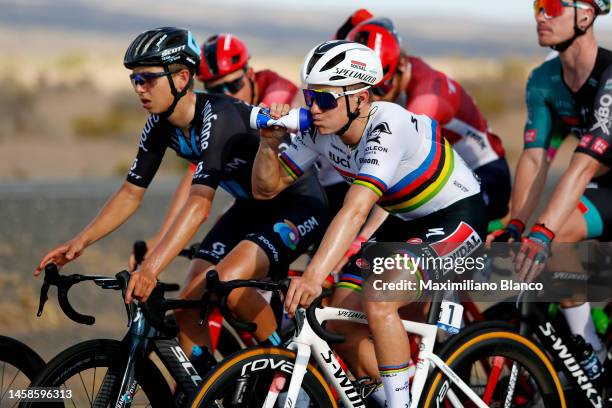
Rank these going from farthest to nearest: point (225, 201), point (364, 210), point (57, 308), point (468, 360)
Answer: point (225, 201) → point (57, 308) → point (468, 360) → point (364, 210)

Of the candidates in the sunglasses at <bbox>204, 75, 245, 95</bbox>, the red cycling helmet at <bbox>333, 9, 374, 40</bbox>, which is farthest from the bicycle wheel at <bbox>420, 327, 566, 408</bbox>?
the red cycling helmet at <bbox>333, 9, 374, 40</bbox>

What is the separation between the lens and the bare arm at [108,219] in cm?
509

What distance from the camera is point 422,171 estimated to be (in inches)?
191

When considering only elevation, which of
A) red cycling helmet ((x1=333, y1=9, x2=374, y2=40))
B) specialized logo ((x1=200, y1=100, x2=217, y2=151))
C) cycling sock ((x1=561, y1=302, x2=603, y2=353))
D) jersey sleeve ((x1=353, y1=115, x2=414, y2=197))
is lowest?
cycling sock ((x1=561, y1=302, x2=603, y2=353))

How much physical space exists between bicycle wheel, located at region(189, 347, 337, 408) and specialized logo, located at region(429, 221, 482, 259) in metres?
0.92

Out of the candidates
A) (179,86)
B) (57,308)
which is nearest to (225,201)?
(57,308)

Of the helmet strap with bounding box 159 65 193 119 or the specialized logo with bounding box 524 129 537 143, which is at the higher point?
the helmet strap with bounding box 159 65 193 119

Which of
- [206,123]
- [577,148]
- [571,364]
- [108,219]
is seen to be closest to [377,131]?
[206,123]

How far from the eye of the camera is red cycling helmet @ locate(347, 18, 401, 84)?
20.9 feet

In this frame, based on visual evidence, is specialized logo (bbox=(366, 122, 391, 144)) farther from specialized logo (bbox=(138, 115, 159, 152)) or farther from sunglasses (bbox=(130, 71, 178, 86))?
specialized logo (bbox=(138, 115, 159, 152))

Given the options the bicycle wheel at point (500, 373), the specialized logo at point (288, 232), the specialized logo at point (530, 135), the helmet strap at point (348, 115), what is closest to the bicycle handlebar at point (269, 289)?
the bicycle wheel at point (500, 373)

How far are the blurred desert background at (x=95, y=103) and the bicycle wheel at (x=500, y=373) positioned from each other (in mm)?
3859

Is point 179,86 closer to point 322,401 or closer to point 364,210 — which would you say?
point 364,210

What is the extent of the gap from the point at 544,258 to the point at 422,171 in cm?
81
